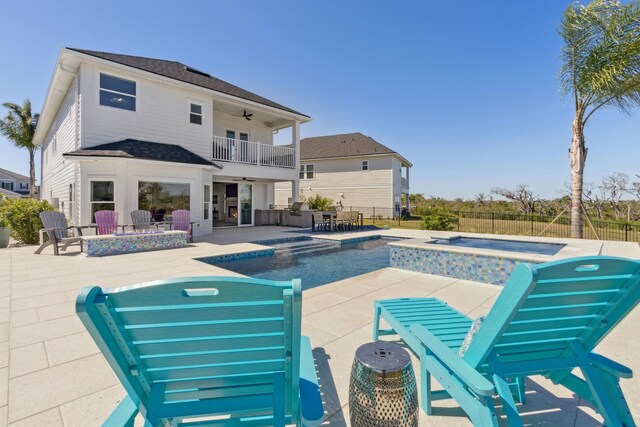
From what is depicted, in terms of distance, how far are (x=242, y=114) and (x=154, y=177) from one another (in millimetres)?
7131

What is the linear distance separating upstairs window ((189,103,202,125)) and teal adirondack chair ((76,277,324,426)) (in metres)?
13.8

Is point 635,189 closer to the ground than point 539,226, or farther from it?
farther from it

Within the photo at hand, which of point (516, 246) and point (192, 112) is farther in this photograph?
point (192, 112)

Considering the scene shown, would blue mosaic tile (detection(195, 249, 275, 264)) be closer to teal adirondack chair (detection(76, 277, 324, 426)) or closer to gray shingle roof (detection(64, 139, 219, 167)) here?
gray shingle roof (detection(64, 139, 219, 167))

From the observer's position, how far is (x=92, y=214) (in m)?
10.5

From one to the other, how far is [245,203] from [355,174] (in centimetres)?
1364

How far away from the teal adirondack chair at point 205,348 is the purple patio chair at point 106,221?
1049 centimetres

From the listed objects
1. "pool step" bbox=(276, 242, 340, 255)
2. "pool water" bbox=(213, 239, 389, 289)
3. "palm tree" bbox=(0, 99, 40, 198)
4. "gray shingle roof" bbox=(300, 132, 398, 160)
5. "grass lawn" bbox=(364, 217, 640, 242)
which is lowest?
"pool water" bbox=(213, 239, 389, 289)

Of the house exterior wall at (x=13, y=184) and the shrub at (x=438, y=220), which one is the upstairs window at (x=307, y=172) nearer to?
the shrub at (x=438, y=220)

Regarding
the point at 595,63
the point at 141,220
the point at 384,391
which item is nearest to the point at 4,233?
the point at 141,220

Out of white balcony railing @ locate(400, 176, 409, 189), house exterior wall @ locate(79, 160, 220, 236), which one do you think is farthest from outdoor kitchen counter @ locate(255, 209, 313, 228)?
white balcony railing @ locate(400, 176, 409, 189)

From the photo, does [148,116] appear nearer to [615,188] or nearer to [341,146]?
[341,146]

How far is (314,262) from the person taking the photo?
830 centimetres

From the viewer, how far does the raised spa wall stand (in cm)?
572
